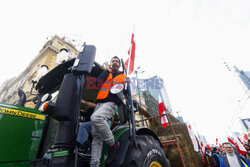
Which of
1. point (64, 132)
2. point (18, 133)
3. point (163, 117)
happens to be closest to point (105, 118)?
point (64, 132)

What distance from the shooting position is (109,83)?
193 centimetres

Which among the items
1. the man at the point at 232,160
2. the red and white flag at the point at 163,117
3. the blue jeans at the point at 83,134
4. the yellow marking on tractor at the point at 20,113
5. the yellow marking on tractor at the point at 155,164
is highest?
the red and white flag at the point at 163,117

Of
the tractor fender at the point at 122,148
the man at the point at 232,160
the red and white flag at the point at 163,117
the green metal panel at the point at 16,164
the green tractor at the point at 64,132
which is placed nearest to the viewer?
the green tractor at the point at 64,132

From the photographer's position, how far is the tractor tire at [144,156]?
1503 millimetres

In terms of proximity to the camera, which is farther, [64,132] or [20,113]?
[20,113]

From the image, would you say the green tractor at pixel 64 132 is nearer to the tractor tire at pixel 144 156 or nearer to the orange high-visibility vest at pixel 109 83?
the tractor tire at pixel 144 156

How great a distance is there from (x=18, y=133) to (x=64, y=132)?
1236 millimetres

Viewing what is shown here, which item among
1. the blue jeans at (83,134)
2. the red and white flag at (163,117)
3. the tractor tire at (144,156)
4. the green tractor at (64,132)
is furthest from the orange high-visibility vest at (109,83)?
the red and white flag at (163,117)

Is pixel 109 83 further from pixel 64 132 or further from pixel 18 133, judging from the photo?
pixel 18 133

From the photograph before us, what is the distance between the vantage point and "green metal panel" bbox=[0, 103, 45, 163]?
1.72 m

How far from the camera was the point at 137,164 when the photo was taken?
149cm

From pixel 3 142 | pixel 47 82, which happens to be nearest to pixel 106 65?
pixel 47 82

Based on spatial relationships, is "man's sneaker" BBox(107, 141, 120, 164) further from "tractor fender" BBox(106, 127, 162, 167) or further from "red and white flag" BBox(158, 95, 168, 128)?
"red and white flag" BBox(158, 95, 168, 128)

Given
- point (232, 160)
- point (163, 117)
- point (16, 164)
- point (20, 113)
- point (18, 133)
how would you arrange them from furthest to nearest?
point (163, 117)
point (232, 160)
point (20, 113)
point (18, 133)
point (16, 164)
